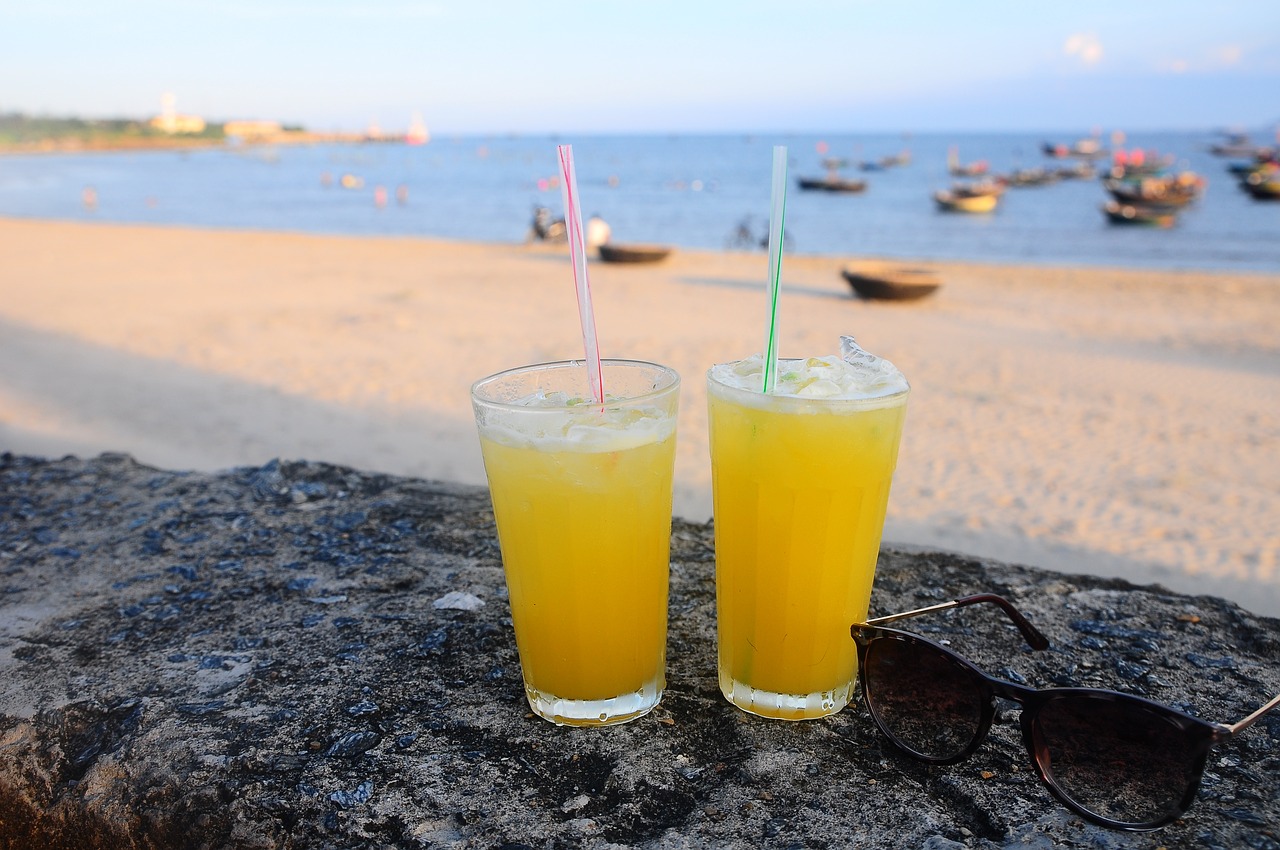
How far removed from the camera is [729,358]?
9.88 m

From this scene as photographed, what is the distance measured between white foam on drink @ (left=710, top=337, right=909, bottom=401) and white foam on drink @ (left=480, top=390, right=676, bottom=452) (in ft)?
0.42

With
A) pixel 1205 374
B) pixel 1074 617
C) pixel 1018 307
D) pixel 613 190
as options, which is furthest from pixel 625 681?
pixel 613 190

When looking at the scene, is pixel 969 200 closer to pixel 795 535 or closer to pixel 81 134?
pixel 795 535

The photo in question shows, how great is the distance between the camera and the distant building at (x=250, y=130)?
133m

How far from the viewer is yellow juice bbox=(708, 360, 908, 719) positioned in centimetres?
118

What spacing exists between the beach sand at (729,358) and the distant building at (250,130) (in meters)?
133

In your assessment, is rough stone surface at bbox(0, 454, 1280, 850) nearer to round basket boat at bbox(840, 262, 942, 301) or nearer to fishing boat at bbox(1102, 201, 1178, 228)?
round basket boat at bbox(840, 262, 942, 301)

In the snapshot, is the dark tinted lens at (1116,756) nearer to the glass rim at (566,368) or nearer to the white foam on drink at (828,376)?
Answer: the white foam on drink at (828,376)

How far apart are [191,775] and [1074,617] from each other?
1471 mm

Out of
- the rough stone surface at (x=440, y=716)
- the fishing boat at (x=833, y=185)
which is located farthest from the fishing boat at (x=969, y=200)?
the rough stone surface at (x=440, y=716)

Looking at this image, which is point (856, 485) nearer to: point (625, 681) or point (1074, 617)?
point (625, 681)

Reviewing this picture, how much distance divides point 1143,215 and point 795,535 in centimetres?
3025

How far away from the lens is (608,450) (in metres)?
1.18

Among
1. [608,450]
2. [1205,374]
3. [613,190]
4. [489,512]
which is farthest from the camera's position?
[613,190]
